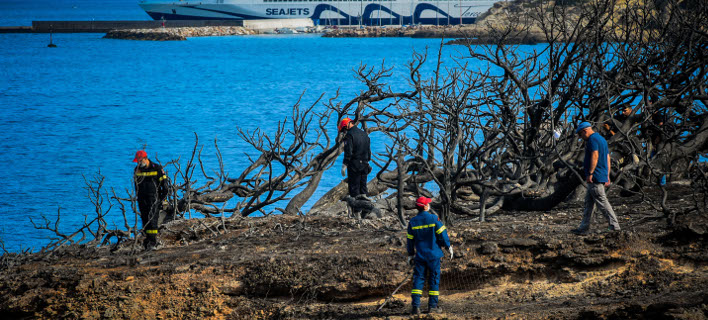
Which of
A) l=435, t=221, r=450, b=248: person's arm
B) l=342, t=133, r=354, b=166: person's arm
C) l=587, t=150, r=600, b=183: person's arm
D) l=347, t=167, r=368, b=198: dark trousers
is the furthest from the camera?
l=347, t=167, r=368, b=198: dark trousers

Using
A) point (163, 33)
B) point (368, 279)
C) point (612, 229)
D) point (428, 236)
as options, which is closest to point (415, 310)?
point (428, 236)

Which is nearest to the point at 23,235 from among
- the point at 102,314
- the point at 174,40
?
the point at 102,314

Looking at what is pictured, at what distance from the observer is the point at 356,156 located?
10.6 meters

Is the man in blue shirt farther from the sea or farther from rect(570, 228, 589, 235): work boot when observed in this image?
the sea

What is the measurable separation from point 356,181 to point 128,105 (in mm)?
38451

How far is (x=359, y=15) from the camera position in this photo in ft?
370

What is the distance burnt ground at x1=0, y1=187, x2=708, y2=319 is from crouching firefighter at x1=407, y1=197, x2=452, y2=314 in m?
0.37

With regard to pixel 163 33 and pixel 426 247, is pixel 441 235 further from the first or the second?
pixel 163 33

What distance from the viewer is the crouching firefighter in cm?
651

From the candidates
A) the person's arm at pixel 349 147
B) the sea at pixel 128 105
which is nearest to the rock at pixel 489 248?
the person's arm at pixel 349 147

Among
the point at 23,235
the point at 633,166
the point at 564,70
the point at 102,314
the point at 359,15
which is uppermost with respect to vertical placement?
the point at 359,15

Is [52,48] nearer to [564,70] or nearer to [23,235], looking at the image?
[23,235]

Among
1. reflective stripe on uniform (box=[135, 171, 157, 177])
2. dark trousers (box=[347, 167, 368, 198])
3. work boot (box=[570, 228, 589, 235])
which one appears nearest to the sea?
reflective stripe on uniform (box=[135, 171, 157, 177])

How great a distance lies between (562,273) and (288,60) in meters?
66.1
